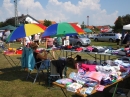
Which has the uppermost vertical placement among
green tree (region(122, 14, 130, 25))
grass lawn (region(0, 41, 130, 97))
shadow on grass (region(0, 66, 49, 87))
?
green tree (region(122, 14, 130, 25))

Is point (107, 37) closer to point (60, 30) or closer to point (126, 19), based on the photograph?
point (126, 19)

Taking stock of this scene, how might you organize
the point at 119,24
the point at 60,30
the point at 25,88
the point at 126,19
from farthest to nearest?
the point at 126,19
the point at 119,24
the point at 60,30
the point at 25,88

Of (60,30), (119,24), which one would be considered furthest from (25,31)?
(119,24)

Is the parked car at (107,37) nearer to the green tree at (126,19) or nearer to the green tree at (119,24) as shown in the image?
the green tree at (119,24)

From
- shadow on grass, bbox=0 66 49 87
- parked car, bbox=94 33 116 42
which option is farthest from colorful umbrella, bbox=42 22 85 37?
parked car, bbox=94 33 116 42

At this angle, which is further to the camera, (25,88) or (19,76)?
(19,76)

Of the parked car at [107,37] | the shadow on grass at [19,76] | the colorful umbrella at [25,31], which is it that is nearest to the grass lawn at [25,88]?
the shadow on grass at [19,76]

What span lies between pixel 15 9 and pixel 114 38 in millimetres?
17473

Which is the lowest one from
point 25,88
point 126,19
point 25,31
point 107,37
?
point 25,88

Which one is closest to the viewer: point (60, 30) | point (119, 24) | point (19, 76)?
point (60, 30)

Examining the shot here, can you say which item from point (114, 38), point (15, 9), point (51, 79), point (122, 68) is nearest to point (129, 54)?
point (122, 68)

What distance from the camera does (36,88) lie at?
5.43 meters

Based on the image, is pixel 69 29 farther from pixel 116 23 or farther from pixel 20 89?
pixel 116 23

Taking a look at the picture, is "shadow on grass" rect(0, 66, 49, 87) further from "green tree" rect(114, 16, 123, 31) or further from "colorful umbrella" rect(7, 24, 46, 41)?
"green tree" rect(114, 16, 123, 31)
